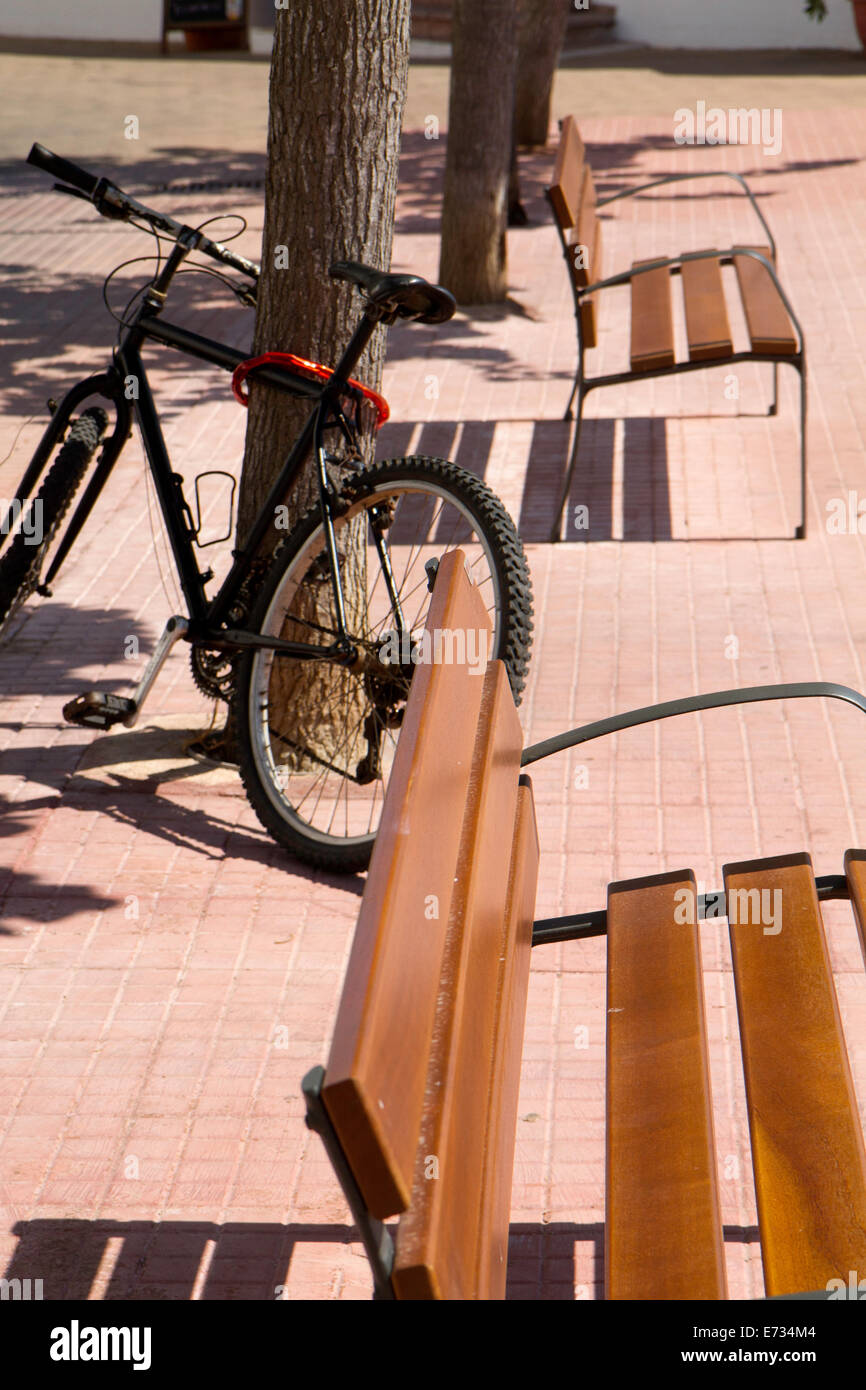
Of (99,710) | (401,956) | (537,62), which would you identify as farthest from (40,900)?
(537,62)

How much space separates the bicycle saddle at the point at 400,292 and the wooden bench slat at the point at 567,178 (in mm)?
2625

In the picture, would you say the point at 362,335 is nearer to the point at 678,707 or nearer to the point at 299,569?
the point at 299,569

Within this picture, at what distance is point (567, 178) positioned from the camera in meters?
6.90

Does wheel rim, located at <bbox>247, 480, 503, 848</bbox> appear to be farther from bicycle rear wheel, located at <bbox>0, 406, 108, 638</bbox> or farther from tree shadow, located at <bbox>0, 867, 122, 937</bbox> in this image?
bicycle rear wheel, located at <bbox>0, 406, 108, 638</bbox>

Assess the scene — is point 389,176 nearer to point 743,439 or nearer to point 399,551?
point 399,551

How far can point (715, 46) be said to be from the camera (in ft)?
72.9

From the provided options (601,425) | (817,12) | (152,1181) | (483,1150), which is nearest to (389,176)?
(152,1181)

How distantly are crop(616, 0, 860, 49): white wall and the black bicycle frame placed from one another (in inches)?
805

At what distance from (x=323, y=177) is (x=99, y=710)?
1.51m

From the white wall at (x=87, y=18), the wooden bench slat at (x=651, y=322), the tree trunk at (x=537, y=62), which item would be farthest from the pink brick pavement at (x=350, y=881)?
the white wall at (x=87, y=18)

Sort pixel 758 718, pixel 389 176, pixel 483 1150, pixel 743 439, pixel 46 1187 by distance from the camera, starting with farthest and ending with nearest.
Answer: pixel 743 439 → pixel 758 718 → pixel 389 176 → pixel 46 1187 → pixel 483 1150

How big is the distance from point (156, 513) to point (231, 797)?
102 inches

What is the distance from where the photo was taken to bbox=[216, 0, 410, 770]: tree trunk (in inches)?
149
